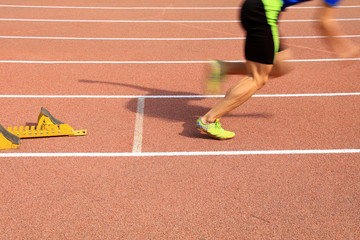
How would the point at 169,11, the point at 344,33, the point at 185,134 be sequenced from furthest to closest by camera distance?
the point at 169,11, the point at 344,33, the point at 185,134

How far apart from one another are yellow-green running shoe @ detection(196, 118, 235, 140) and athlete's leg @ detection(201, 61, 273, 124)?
0.19 ft

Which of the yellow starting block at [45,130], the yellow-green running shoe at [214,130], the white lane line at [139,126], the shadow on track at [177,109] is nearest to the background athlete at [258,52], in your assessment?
the yellow-green running shoe at [214,130]

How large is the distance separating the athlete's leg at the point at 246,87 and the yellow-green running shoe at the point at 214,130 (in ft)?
0.19

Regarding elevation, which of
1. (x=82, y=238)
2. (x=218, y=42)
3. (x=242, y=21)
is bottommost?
(x=82, y=238)

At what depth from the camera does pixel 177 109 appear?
5.05m

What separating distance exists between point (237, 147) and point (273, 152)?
32cm

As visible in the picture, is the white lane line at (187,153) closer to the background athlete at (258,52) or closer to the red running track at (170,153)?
the red running track at (170,153)

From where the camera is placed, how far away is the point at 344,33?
870 centimetres

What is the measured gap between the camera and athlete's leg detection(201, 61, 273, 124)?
3.99 metres

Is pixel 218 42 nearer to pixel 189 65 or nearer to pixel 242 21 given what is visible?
pixel 189 65

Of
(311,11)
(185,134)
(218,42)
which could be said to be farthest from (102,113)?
(311,11)

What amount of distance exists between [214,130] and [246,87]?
1.61 feet

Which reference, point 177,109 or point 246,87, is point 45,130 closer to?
point 177,109

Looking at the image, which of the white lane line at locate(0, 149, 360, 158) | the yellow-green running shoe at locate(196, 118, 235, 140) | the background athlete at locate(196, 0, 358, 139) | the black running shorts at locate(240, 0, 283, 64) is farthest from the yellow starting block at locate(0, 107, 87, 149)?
the black running shorts at locate(240, 0, 283, 64)
